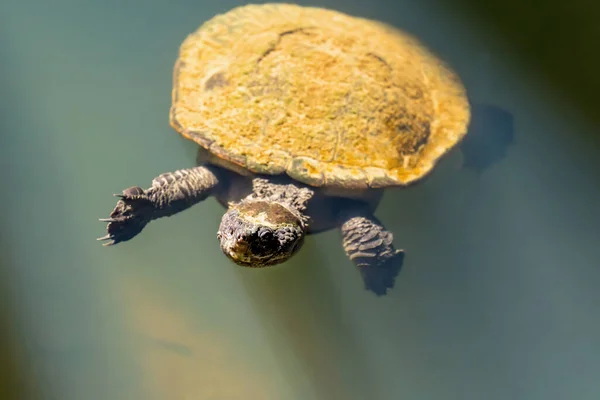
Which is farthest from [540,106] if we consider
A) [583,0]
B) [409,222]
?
[409,222]

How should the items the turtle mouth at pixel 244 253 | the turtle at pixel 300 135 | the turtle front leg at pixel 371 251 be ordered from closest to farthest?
the turtle mouth at pixel 244 253 → the turtle at pixel 300 135 → the turtle front leg at pixel 371 251

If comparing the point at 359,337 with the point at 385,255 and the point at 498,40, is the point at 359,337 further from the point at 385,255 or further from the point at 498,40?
the point at 498,40

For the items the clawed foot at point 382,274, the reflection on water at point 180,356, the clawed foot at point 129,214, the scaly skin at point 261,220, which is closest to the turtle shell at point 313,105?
the scaly skin at point 261,220

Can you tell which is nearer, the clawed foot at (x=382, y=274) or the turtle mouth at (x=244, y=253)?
the turtle mouth at (x=244, y=253)

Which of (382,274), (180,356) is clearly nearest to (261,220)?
(382,274)

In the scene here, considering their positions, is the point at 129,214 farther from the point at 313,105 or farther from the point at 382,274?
the point at 382,274

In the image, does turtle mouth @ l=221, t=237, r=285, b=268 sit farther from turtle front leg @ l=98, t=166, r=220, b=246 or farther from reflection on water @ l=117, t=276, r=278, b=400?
reflection on water @ l=117, t=276, r=278, b=400

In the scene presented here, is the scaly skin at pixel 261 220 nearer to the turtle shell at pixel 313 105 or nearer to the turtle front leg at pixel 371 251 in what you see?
the turtle front leg at pixel 371 251
